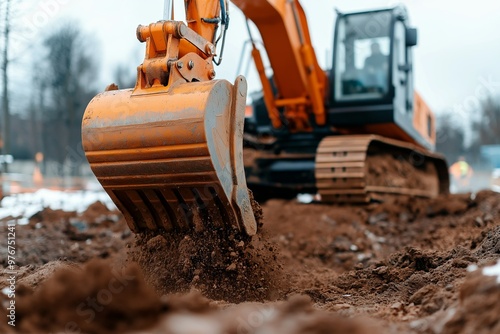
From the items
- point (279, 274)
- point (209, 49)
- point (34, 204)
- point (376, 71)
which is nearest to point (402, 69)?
point (376, 71)

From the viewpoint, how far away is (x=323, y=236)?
723cm

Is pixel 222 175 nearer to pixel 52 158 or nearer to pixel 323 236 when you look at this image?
pixel 323 236

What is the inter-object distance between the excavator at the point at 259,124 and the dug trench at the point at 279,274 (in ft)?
0.97

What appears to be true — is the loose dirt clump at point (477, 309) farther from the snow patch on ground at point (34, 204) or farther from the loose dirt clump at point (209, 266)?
the snow patch on ground at point (34, 204)

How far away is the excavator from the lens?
151 inches

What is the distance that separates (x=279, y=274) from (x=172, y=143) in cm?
140

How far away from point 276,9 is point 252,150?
105 inches

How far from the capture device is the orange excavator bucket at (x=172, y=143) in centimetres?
376

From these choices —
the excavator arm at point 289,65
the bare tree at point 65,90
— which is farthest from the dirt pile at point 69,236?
the bare tree at point 65,90

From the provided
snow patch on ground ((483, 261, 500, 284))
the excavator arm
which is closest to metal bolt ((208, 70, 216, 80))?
snow patch on ground ((483, 261, 500, 284))

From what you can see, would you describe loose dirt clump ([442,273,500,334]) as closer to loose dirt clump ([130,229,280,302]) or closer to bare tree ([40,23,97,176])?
loose dirt clump ([130,229,280,302])

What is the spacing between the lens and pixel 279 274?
4.49m

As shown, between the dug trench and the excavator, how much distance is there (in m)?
0.30

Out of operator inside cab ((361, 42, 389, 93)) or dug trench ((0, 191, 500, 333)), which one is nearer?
dug trench ((0, 191, 500, 333))
